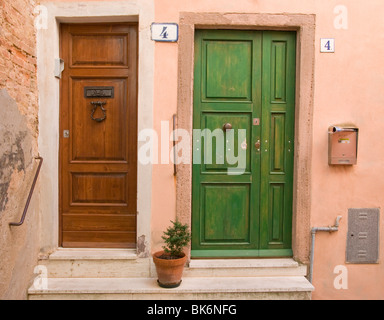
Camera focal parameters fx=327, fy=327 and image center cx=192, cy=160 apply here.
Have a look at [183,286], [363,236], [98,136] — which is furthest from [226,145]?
[363,236]

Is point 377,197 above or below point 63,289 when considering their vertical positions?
above

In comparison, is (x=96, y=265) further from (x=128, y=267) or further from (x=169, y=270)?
(x=169, y=270)

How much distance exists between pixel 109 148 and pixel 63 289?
148 centimetres

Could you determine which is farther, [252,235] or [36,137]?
[252,235]

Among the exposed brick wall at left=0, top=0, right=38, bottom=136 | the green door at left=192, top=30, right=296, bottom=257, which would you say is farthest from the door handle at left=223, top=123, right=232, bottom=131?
the exposed brick wall at left=0, top=0, right=38, bottom=136

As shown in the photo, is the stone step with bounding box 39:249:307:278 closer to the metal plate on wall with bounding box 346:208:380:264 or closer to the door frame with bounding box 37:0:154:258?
the door frame with bounding box 37:0:154:258

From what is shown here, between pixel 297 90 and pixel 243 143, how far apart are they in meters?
0.81

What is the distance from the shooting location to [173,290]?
3.16 metres

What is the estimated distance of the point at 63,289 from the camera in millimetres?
3164

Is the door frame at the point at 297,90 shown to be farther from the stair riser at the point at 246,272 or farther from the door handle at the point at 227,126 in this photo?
the door handle at the point at 227,126

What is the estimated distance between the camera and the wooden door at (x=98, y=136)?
354 cm

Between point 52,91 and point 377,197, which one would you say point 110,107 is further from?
point 377,197
